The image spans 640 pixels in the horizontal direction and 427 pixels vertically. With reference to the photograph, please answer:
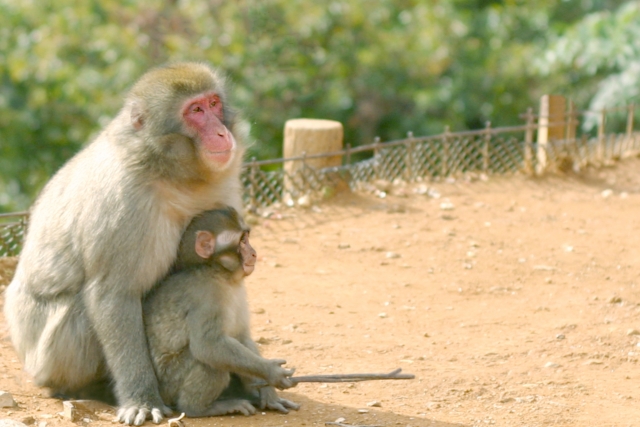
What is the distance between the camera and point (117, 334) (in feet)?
13.7

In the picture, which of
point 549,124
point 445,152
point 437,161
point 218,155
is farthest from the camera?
point 437,161

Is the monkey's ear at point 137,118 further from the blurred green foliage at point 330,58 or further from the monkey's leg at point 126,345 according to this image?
the blurred green foliage at point 330,58

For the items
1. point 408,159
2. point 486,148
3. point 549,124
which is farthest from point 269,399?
point 549,124

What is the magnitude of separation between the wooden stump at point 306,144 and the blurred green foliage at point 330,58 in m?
3.14

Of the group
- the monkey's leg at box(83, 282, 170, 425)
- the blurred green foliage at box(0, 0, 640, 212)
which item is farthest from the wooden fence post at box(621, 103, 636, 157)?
the monkey's leg at box(83, 282, 170, 425)

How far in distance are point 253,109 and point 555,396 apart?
764 centimetres

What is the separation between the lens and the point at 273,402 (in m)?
4.39

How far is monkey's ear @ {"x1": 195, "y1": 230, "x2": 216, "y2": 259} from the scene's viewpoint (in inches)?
166

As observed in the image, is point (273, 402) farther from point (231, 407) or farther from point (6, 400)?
point (6, 400)

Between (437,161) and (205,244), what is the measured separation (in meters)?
6.17

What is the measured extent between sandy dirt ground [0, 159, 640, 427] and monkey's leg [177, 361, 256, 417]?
56 mm

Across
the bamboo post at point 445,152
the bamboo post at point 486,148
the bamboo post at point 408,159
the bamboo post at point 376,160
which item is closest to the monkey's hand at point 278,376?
the bamboo post at point 376,160

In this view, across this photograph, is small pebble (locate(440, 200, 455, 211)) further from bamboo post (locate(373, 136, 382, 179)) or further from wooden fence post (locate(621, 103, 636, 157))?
wooden fence post (locate(621, 103, 636, 157))

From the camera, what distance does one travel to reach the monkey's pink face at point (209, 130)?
4289 mm
